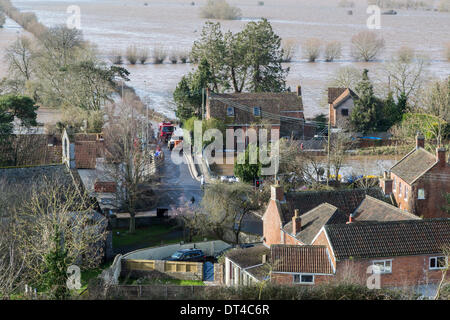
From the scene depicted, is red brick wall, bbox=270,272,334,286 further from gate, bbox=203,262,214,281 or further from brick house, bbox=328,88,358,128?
brick house, bbox=328,88,358,128

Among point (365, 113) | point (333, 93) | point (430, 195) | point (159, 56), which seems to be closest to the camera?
point (430, 195)

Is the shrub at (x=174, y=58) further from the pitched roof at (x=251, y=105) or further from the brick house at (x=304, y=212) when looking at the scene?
the brick house at (x=304, y=212)

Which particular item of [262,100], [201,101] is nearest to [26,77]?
[201,101]

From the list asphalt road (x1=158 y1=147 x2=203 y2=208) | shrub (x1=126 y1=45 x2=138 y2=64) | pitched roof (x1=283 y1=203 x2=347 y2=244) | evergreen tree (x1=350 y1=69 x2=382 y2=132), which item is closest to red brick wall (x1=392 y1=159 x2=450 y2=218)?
pitched roof (x1=283 y1=203 x2=347 y2=244)

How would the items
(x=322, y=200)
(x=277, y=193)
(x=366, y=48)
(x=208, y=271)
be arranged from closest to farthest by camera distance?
(x=277, y=193), (x=208, y=271), (x=322, y=200), (x=366, y=48)

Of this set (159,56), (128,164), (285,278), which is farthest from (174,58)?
(285,278)

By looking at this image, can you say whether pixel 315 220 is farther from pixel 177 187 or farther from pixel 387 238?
pixel 177 187
